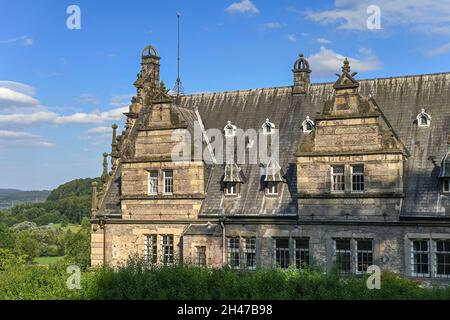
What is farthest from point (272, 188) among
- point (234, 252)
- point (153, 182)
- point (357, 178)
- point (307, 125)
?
point (153, 182)

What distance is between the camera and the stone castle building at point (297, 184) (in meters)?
29.6

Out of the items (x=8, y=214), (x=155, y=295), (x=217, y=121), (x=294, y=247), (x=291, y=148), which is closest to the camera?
(x=155, y=295)

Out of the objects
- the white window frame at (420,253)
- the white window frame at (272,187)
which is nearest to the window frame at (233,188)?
the white window frame at (272,187)

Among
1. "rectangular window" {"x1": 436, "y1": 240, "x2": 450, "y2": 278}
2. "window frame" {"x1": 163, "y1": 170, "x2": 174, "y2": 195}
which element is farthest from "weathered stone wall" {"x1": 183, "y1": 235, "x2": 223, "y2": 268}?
"rectangular window" {"x1": 436, "y1": 240, "x2": 450, "y2": 278}

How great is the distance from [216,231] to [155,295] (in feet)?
41.1

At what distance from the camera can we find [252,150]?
35.2 metres

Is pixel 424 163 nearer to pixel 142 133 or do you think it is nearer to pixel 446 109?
pixel 446 109

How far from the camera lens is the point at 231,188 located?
33.9 meters

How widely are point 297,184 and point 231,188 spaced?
4.17 meters

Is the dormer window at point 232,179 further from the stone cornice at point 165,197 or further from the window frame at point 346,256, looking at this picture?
the window frame at point 346,256

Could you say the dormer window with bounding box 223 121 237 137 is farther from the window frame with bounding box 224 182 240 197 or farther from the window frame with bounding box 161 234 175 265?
the window frame with bounding box 161 234 175 265

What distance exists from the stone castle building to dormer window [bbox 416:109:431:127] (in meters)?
0.05

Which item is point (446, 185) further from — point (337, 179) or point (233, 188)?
point (233, 188)
